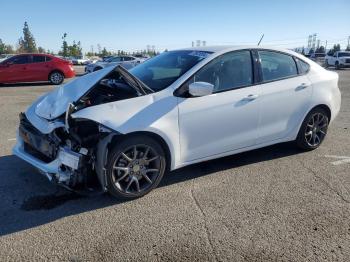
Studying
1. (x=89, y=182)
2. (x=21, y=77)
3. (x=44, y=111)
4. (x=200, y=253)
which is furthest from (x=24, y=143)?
(x=21, y=77)

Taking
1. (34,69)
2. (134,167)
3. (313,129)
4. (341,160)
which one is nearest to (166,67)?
(134,167)

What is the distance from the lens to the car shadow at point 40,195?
354 cm

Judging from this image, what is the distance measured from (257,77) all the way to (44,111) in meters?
2.67

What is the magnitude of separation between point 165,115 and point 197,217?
3.71 ft

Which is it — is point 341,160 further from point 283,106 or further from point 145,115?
point 145,115

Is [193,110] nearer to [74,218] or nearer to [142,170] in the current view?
[142,170]

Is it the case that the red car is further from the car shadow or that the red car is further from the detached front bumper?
the detached front bumper

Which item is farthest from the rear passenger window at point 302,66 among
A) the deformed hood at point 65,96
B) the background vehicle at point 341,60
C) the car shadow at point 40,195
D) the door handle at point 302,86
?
the background vehicle at point 341,60

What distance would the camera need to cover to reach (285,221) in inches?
137

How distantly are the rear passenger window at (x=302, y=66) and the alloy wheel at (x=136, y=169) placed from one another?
8.54 feet

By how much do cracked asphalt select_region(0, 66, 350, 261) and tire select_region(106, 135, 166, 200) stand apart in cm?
14

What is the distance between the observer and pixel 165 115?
390cm

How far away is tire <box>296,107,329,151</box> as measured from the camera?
5.23 m

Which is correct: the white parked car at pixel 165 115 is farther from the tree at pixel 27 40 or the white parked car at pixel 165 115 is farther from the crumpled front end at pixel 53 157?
the tree at pixel 27 40
